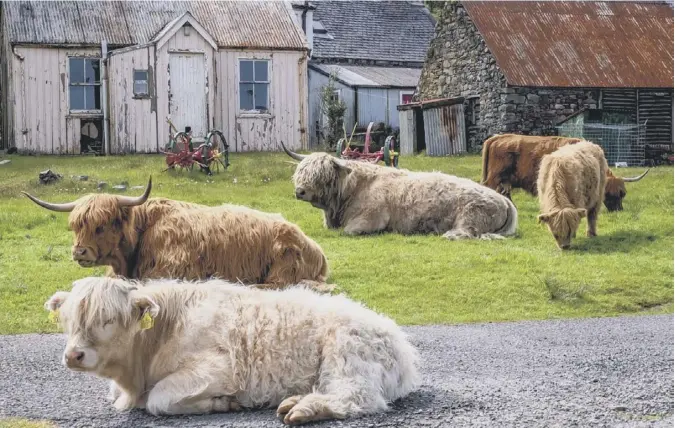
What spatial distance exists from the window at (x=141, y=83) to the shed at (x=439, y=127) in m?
7.61

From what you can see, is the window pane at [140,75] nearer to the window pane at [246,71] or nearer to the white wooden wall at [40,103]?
the white wooden wall at [40,103]

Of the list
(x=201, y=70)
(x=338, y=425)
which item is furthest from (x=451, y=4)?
(x=338, y=425)

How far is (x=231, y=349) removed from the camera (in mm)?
5984

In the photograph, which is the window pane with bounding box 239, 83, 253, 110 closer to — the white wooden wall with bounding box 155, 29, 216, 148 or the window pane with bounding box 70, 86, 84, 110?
the white wooden wall with bounding box 155, 29, 216, 148

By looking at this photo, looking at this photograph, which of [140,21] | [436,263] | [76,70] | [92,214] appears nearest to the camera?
[92,214]

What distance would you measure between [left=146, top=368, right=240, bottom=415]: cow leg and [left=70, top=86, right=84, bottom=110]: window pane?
19.3m

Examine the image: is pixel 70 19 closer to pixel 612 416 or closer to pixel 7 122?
pixel 7 122

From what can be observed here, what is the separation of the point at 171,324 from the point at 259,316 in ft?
→ 1.68

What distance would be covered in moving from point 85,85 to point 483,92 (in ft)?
33.8

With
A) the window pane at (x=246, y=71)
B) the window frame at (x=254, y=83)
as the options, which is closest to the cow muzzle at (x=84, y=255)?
the window frame at (x=254, y=83)

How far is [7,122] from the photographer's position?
2541 centimetres

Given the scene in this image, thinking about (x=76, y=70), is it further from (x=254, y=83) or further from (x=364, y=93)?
(x=364, y=93)

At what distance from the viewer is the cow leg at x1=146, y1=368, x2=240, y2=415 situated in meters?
5.76

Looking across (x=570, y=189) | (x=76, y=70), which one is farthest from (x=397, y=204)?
(x=76, y=70)
